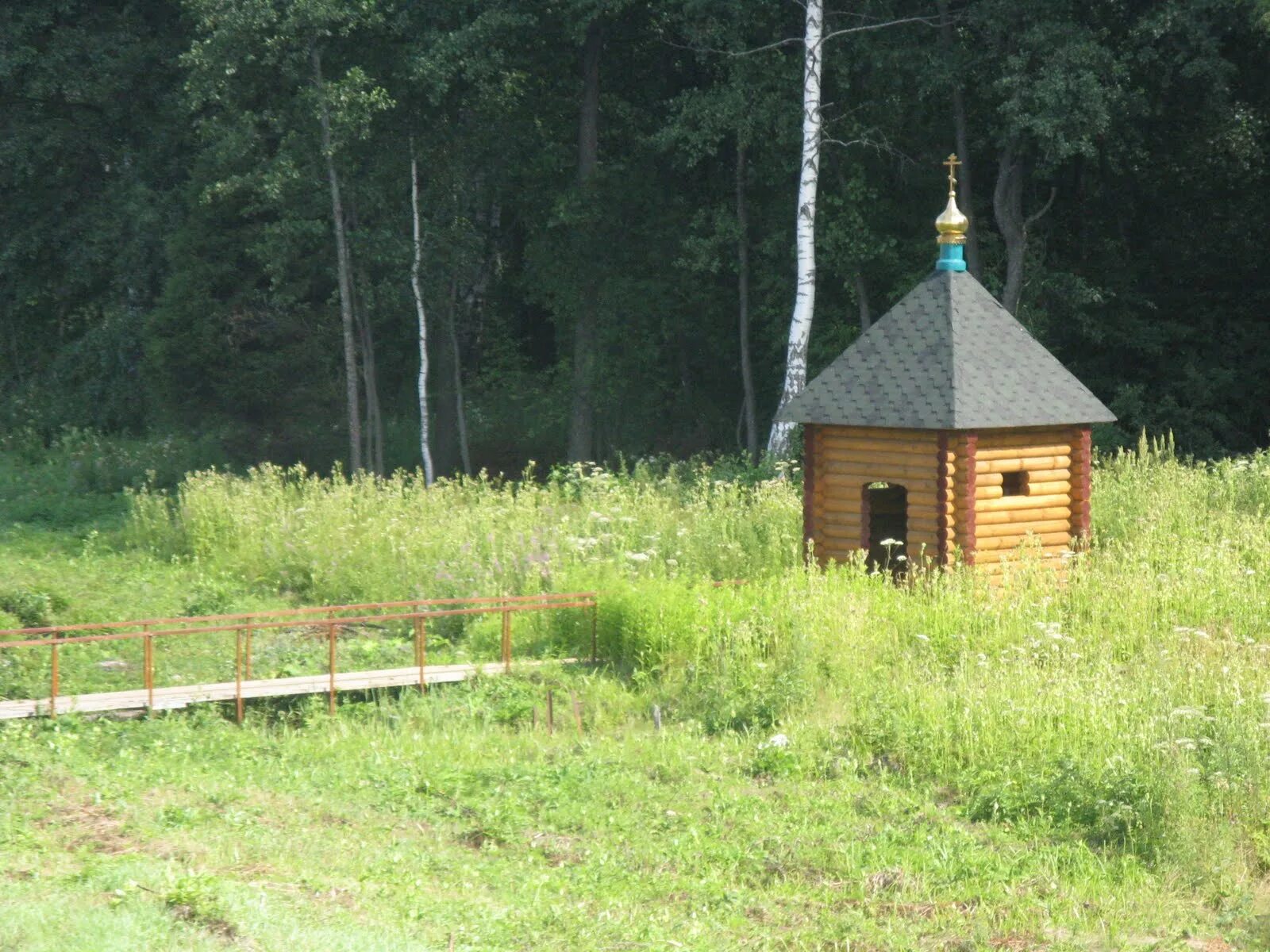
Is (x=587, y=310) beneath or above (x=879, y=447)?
above

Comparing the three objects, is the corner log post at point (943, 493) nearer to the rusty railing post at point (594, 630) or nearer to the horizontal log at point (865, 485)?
the horizontal log at point (865, 485)

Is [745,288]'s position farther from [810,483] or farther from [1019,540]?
[1019,540]

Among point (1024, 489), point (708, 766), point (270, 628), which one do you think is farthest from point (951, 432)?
point (270, 628)

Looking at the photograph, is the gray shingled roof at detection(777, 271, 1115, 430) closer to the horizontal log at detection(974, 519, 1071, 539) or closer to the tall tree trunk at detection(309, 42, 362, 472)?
the horizontal log at detection(974, 519, 1071, 539)

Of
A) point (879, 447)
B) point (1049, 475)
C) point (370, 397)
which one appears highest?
point (370, 397)

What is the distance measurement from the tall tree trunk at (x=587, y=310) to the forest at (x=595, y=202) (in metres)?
0.06

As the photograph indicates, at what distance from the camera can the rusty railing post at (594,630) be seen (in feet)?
44.8

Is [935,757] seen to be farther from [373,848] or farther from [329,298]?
[329,298]

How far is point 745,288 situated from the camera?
90.1 ft

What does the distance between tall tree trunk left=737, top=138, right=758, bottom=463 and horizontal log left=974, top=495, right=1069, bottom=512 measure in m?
11.5

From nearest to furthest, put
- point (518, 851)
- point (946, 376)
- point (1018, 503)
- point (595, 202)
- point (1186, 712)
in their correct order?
point (518, 851) < point (1186, 712) < point (946, 376) < point (1018, 503) < point (595, 202)

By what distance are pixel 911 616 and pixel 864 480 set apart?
2.08 meters

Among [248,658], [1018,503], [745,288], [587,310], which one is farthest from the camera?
[587,310]

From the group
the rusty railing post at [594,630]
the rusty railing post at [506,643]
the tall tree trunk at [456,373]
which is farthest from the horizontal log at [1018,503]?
the tall tree trunk at [456,373]
